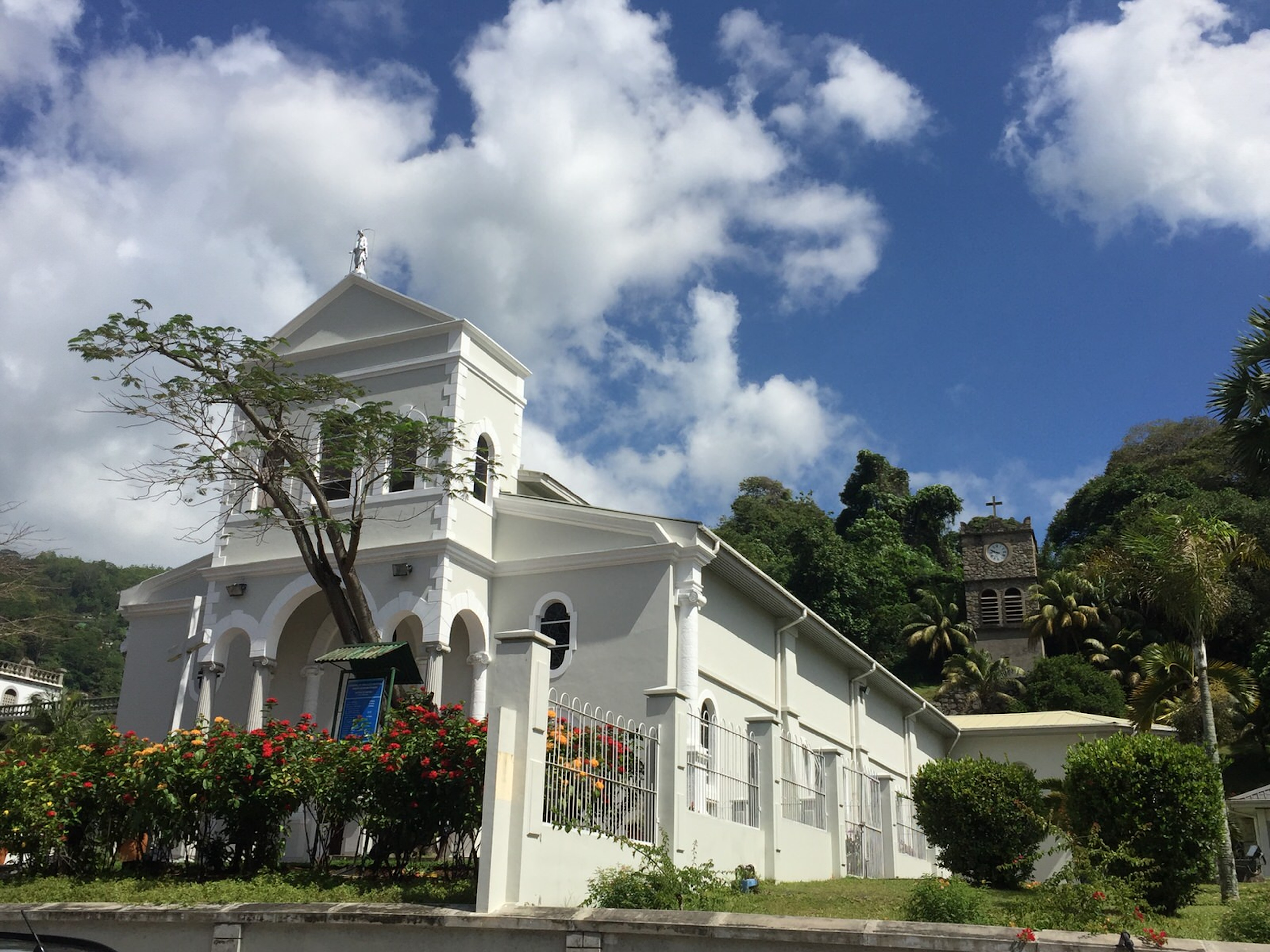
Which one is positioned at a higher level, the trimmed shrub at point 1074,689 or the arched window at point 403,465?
the trimmed shrub at point 1074,689

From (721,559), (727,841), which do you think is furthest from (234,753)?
(721,559)

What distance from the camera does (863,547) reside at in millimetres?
71062

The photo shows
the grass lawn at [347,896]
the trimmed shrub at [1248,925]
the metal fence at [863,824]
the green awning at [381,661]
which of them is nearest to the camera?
the trimmed shrub at [1248,925]

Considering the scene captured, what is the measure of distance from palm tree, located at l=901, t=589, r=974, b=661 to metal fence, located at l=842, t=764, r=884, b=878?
1618 inches

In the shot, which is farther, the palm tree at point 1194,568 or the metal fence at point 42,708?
the metal fence at point 42,708

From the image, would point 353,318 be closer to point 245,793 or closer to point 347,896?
point 245,793

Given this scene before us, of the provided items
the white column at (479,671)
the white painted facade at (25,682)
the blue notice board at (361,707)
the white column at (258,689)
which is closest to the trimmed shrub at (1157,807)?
the blue notice board at (361,707)

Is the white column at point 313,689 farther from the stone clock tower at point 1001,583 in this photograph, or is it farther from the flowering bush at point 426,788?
the stone clock tower at point 1001,583

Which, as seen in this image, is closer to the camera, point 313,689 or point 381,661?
point 381,661

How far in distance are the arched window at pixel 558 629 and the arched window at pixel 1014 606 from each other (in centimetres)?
4706

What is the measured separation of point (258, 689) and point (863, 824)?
10.0 meters

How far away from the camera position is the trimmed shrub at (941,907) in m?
8.30

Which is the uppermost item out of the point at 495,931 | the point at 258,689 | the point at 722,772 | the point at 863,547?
the point at 863,547

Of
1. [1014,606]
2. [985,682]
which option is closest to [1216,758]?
[985,682]
